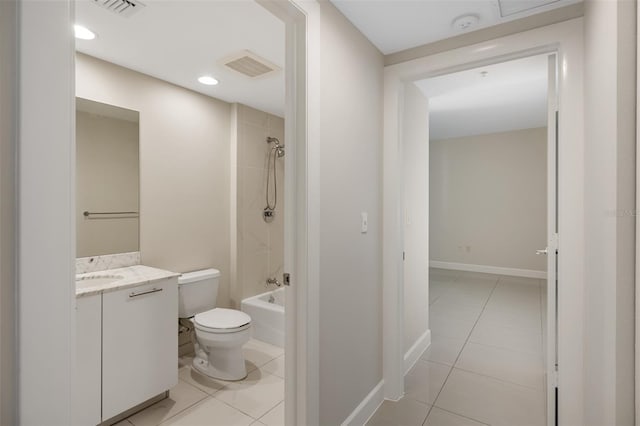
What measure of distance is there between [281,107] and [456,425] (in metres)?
3.05

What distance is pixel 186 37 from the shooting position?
204cm

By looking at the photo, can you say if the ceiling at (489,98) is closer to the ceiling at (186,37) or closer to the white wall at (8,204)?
the ceiling at (186,37)

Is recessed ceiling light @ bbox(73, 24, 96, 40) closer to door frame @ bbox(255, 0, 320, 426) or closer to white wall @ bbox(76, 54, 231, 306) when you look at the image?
white wall @ bbox(76, 54, 231, 306)

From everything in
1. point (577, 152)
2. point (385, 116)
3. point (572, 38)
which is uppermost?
point (572, 38)

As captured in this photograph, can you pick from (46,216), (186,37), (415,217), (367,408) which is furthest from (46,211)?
(415,217)

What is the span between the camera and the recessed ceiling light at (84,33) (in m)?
1.91

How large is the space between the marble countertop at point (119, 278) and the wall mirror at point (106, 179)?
175mm

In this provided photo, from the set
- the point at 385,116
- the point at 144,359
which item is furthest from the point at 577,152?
the point at 144,359

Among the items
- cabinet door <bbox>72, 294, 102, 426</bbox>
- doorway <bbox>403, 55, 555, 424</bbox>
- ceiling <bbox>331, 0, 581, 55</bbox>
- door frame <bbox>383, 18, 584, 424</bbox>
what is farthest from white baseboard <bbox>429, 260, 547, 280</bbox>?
cabinet door <bbox>72, 294, 102, 426</bbox>

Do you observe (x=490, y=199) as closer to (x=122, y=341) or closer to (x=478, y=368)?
(x=478, y=368)

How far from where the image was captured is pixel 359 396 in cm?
195

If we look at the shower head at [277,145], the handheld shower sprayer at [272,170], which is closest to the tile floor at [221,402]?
the handheld shower sprayer at [272,170]

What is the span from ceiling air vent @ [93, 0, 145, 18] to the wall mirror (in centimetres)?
82

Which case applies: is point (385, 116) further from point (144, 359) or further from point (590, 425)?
point (144, 359)
